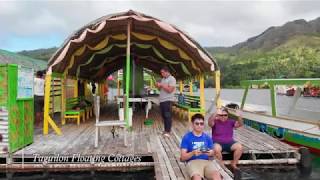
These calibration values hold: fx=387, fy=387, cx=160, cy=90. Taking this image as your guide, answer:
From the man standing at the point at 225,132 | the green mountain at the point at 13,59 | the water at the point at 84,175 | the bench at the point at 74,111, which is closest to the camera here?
the man standing at the point at 225,132

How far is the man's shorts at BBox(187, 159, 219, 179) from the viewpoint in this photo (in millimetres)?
5312

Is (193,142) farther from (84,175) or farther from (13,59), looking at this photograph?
(13,59)

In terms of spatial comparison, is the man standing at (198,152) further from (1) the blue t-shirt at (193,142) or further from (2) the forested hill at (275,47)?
(2) the forested hill at (275,47)

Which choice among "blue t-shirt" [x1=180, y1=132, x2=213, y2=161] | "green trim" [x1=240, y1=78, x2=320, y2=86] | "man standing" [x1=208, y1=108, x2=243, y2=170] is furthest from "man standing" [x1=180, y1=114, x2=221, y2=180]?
"green trim" [x1=240, y1=78, x2=320, y2=86]

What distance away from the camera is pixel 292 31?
17088 centimetres

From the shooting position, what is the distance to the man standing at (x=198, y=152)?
5.29 meters

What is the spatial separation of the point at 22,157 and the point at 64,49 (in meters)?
3.50

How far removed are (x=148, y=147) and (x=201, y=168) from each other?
3017 mm

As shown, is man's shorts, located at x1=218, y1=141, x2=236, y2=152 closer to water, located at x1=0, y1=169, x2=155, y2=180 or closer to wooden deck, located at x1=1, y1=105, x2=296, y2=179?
wooden deck, located at x1=1, y1=105, x2=296, y2=179

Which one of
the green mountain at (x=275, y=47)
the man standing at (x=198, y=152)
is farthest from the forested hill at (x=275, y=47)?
the man standing at (x=198, y=152)

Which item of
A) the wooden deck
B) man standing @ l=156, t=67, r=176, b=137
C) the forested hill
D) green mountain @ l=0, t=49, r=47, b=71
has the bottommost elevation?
the wooden deck

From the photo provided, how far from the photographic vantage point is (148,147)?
27.2 ft

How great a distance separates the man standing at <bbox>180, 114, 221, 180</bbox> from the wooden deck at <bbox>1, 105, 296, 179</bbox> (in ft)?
2.19

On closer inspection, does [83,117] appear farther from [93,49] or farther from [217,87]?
[217,87]
